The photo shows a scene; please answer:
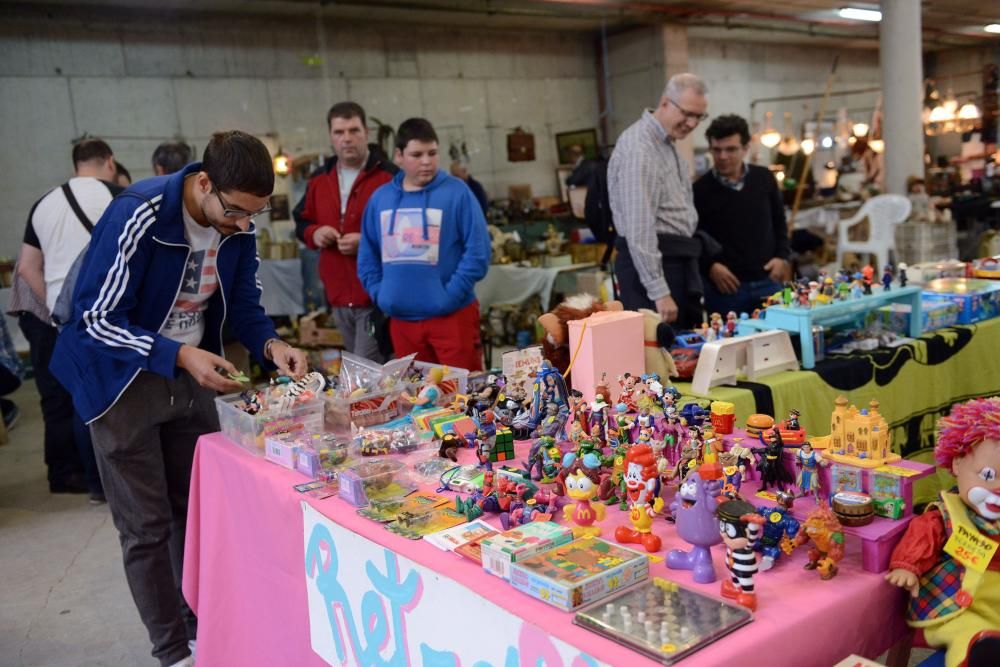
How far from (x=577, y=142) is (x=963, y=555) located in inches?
377

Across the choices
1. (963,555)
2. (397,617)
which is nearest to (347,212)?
(397,617)

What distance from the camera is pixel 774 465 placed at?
1.55m

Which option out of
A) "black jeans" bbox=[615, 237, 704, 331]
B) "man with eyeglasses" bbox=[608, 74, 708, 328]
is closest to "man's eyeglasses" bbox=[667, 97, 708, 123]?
"man with eyeglasses" bbox=[608, 74, 708, 328]

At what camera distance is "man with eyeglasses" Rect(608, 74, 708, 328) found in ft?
10.3

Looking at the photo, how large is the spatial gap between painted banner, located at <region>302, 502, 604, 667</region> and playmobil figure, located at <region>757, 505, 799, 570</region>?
0.38 m

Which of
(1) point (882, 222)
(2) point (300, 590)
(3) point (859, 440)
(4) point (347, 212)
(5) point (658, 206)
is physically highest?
(4) point (347, 212)

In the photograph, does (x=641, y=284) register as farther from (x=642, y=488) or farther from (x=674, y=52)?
(x=674, y=52)

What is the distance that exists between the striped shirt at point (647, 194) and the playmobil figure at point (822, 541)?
6.26 ft

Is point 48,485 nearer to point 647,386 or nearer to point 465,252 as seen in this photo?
point 465,252

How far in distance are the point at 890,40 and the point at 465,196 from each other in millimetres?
6673

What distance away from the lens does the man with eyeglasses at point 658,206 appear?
3146mm

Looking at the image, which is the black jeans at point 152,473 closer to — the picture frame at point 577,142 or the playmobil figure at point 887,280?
the playmobil figure at point 887,280

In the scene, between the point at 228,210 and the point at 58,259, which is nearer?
the point at 228,210

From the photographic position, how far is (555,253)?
7.16 m
